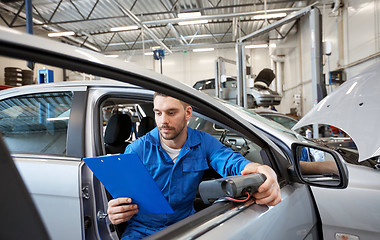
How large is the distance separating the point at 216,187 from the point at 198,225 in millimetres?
134

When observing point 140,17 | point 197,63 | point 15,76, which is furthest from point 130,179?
point 197,63

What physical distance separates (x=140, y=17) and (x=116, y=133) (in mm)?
10601

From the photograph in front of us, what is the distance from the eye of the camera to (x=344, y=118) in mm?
1668

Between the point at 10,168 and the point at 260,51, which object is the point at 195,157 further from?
the point at 260,51

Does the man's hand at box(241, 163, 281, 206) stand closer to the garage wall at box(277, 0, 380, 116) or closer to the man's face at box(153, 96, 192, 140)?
the man's face at box(153, 96, 192, 140)

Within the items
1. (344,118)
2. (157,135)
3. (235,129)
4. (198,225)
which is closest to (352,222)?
(344,118)

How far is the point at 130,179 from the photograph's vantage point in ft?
3.10

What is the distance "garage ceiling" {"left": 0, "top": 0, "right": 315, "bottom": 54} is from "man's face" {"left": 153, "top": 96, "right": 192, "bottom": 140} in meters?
8.74

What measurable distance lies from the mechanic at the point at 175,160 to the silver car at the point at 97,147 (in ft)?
0.49

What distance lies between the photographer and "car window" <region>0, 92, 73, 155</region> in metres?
1.84

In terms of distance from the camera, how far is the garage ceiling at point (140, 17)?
1012cm

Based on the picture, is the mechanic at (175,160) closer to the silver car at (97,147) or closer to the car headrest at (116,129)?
the silver car at (97,147)

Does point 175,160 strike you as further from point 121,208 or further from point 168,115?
point 121,208

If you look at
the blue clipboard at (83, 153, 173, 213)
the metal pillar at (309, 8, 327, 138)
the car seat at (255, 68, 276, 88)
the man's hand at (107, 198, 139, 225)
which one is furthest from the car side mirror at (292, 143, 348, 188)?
the car seat at (255, 68, 276, 88)
